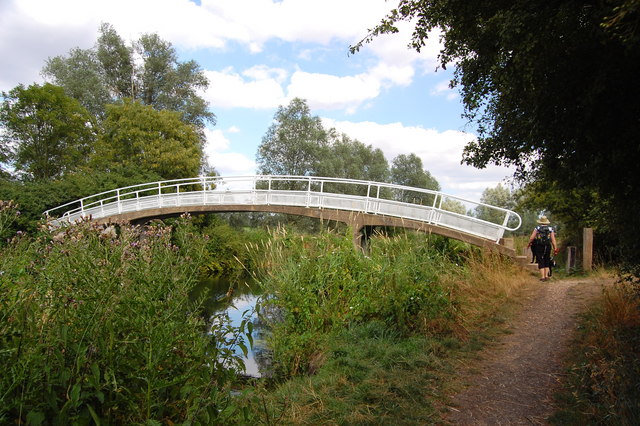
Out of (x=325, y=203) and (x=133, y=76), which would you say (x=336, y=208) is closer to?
(x=325, y=203)

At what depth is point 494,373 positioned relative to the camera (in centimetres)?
481

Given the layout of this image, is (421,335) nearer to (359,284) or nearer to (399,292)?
(399,292)

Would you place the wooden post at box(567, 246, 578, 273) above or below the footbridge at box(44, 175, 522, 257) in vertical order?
below

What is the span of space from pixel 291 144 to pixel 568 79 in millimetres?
33875

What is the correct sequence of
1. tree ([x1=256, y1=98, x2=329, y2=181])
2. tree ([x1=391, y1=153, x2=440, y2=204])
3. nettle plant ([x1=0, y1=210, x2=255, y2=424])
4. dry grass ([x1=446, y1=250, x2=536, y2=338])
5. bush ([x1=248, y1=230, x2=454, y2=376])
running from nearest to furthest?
1. nettle plant ([x1=0, y1=210, x2=255, y2=424])
2. bush ([x1=248, y1=230, x2=454, y2=376])
3. dry grass ([x1=446, y1=250, x2=536, y2=338])
4. tree ([x1=256, y1=98, x2=329, y2=181])
5. tree ([x1=391, y1=153, x2=440, y2=204])

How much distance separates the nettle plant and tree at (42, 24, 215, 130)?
110ft

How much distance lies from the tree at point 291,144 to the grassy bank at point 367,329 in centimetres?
2929

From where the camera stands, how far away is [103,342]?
7.91ft

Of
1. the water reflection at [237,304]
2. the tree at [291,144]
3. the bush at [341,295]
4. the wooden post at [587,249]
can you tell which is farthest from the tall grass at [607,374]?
the tree at [291,144]

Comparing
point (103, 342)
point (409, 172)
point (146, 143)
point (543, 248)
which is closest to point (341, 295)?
point (103, 342)

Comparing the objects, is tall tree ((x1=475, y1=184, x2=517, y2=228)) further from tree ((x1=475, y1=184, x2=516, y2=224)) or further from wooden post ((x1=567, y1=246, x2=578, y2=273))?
wooden post ((x1=567, y1=246, x2=578, y2=273))

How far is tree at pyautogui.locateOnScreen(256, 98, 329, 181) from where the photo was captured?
3759cm

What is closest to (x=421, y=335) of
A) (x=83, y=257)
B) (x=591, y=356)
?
(x=591, y=356)

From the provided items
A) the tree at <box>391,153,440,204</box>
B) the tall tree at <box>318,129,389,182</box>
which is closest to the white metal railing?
the tall tree at <box>318,129,389,182</box>
